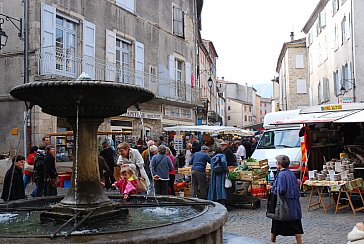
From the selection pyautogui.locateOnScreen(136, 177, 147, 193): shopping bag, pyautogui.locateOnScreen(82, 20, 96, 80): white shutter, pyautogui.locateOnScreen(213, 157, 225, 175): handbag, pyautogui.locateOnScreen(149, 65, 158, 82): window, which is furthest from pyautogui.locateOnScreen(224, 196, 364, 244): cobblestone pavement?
pyautogui.locateOnScreen(149, 65, 158, 82): window

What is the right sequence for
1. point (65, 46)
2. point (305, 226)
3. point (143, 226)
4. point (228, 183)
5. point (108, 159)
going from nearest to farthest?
point (143, 226) < point (305, 226) < point (228, 183) < point (108, 159) < point (65, 46)

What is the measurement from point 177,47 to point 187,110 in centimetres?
405

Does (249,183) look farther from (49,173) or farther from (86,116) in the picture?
(86,116)

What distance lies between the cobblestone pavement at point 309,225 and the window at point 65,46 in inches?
372

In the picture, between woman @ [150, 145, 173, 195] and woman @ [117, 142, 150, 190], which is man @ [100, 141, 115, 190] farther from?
woman @ [117, 142, 150, 190]

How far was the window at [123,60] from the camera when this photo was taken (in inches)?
831

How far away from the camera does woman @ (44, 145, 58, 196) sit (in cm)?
959

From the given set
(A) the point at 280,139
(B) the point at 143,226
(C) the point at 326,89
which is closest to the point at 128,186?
(B) the point at 143,226

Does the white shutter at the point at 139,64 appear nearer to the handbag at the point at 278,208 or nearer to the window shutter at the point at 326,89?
the handbag at the point at 278,208

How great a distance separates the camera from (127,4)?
72.8 feet

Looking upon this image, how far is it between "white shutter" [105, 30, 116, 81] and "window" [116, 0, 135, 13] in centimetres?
180

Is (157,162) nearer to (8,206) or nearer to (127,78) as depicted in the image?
(8,206)

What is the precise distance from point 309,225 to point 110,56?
13853 mm

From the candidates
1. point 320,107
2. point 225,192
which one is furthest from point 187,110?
point 225,192
